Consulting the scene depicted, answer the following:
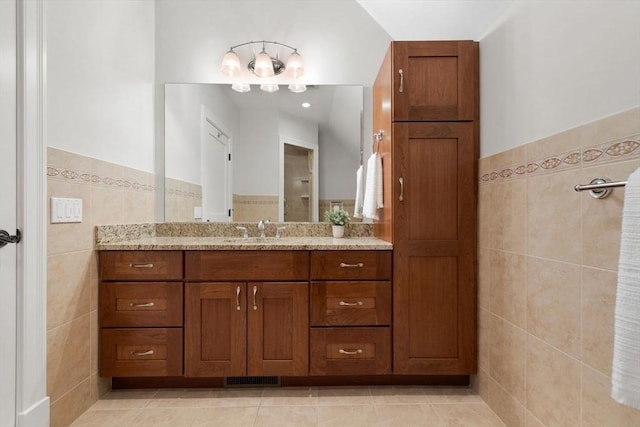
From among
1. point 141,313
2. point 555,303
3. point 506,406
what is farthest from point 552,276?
point 141,313

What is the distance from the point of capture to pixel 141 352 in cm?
181

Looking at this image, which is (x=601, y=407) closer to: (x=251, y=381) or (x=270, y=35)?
(x=251, y=381)

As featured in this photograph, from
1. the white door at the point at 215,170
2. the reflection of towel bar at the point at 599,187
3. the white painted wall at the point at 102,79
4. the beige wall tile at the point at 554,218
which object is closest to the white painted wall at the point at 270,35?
the white painted wall at the point at 102,79

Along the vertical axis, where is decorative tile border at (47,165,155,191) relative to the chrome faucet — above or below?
above

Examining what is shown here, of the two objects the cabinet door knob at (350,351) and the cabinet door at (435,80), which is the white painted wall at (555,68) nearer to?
the cabinet door at (435,80)

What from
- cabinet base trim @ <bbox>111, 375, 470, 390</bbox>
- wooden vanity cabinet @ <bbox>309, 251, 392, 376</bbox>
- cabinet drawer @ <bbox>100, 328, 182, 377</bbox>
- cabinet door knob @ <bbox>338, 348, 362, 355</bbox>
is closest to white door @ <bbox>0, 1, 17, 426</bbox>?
cabinet drawer @ <bbox>100, 328, 182, 377</bbox>

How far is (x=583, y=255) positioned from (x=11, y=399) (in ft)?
7.30

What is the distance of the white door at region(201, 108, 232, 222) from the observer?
2.41 metres

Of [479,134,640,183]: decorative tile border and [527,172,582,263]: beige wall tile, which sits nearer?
[479,134,640,183]: decorative tile border

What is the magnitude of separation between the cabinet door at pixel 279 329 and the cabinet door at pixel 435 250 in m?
0.51

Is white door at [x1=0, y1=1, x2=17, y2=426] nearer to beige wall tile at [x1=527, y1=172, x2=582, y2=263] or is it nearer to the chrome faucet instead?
the chrome faucet

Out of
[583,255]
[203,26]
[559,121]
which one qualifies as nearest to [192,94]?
[203,26]

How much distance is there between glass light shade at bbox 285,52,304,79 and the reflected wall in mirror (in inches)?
5.2

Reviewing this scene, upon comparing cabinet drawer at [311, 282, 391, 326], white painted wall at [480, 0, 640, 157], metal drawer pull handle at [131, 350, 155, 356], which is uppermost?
white painted wall at [480, 0, 640, 157]
